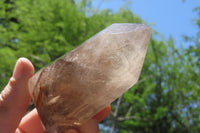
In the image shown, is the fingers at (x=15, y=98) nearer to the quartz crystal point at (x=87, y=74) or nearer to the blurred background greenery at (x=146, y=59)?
the quartz crystal point at (x=87, y=74)

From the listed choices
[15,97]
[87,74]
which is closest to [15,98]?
[15,97]

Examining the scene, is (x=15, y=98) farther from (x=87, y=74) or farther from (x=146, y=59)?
(x=146, y=59)

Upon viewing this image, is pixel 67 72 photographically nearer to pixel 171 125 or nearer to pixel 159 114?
pixel 159 114

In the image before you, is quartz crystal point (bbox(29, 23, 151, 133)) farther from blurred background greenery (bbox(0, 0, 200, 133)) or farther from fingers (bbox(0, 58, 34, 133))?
blurred background greenery (bbox(0, 0, 200, 133))

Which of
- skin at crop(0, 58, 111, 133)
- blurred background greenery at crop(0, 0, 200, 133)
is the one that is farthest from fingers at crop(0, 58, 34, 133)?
blurred background greenery at crop(0, 0, 200, 133)

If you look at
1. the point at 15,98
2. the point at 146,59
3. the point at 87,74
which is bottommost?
the point at 146,59
